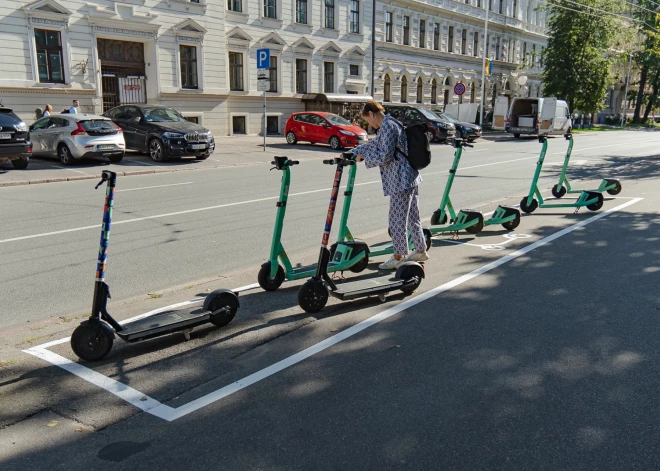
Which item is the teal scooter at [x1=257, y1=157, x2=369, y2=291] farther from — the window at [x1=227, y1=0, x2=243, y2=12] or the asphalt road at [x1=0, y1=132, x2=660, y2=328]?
the window at [x1=227, y1=0, x2=243, y2=12]

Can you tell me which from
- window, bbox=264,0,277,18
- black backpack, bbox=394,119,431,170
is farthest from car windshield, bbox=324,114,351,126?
black backpack, bbox=394,119,431,170

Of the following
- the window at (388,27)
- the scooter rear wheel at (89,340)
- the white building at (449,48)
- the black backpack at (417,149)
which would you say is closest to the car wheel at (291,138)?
the white building at (449,48)

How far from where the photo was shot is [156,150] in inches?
763

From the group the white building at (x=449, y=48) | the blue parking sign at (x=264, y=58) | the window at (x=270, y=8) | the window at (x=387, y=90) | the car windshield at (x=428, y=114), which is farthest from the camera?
the window at (x=387, y=90)

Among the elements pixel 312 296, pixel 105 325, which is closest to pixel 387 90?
pixel 312 296

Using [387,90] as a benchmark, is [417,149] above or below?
below

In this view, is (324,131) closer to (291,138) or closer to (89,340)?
(291,138)

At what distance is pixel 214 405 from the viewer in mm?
3781

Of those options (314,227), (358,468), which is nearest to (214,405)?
(358,468)

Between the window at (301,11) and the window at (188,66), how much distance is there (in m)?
7.66

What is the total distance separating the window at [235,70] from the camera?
31.1m

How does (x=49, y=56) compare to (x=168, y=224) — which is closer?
(x=168, y=224)

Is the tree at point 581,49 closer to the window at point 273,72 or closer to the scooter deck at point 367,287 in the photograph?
the window at point 273,72

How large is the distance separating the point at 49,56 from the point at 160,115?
21.8 ft
